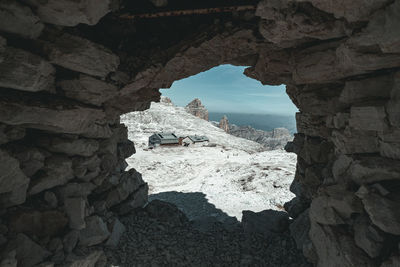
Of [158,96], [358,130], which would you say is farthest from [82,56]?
[358,130]

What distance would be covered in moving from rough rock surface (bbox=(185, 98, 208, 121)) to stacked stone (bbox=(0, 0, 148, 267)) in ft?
216

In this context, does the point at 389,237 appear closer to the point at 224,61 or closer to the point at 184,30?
the point at 224,61

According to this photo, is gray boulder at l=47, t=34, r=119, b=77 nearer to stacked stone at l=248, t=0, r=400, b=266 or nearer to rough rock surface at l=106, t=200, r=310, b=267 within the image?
stacked stone at l=248, t=0, r=400, b=266

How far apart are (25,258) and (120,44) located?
6.33m

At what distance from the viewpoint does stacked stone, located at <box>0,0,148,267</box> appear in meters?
4.44

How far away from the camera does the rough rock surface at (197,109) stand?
72.9 metres

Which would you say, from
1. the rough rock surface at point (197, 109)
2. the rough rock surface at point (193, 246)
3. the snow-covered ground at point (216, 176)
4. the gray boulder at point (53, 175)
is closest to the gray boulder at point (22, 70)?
the gray boulder at point (53, 175)

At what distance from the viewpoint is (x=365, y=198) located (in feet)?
13.3

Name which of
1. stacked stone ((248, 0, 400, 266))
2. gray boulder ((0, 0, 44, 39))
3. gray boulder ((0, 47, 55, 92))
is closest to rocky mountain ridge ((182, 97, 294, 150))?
stacked stone ((248, 0, 400, 266))

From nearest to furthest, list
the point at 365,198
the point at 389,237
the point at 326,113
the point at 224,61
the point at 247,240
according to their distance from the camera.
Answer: the point at 389,237
the point at 365,198
the point at 326,113
the point at 224,61
the point at 247,240

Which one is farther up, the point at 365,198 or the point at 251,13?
the point at 251,13

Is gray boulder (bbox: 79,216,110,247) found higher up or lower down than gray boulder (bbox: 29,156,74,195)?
lower down

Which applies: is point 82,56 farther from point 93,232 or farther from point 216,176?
point 216,176

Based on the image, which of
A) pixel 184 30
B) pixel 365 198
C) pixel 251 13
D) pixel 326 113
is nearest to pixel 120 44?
pixel 184 30
